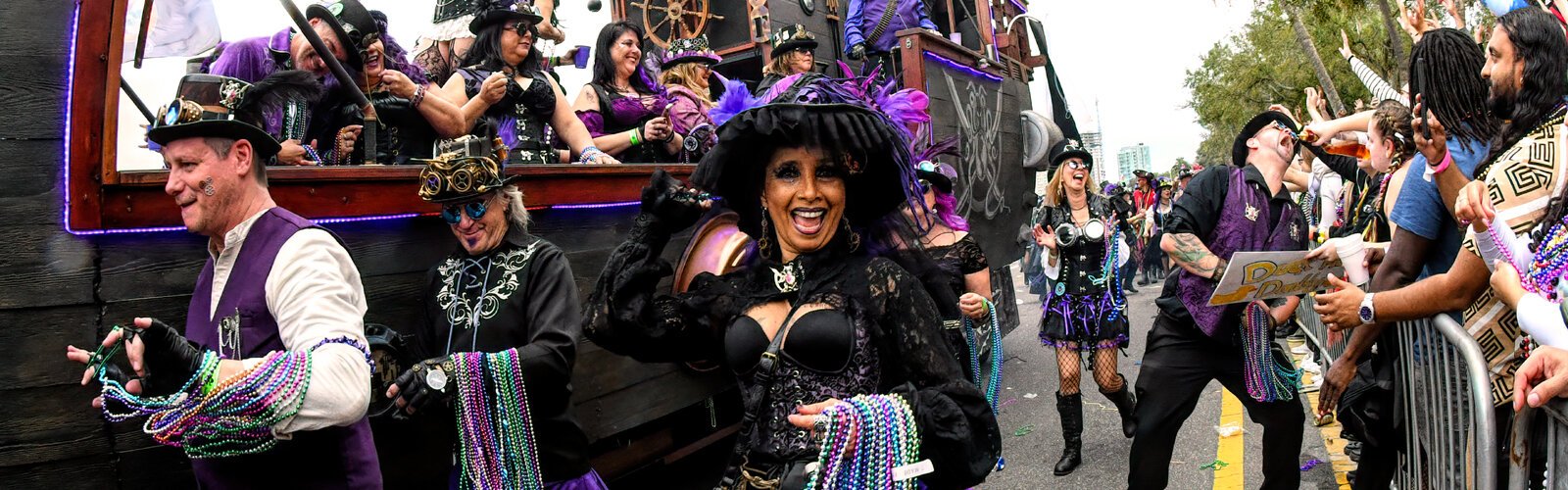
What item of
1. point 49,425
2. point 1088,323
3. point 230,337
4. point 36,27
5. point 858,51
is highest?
point 858,51

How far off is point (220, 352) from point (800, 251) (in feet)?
5.38

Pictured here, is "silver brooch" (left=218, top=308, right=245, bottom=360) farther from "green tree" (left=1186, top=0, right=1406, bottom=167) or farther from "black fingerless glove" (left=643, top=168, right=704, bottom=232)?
"green tree" (left=1186, top=0, right=1406, bottom=167)

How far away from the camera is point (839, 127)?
2.73 metres

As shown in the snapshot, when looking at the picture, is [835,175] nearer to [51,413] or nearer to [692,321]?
[692,321]

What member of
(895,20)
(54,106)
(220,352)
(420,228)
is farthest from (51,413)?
(895,20)

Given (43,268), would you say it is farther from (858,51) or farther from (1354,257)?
(858,51)

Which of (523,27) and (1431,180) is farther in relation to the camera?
(523,27)

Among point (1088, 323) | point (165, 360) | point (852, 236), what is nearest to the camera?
point (165, 360)

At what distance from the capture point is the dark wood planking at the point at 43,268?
268 centimetres

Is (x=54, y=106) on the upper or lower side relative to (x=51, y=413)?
upper

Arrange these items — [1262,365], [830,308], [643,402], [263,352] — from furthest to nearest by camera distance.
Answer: [643,402], [1262,365], [830,308], [263,352]

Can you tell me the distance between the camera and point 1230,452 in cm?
608

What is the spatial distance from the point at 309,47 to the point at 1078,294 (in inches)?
194

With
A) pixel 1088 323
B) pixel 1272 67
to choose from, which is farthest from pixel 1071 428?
pixel 1272 67
